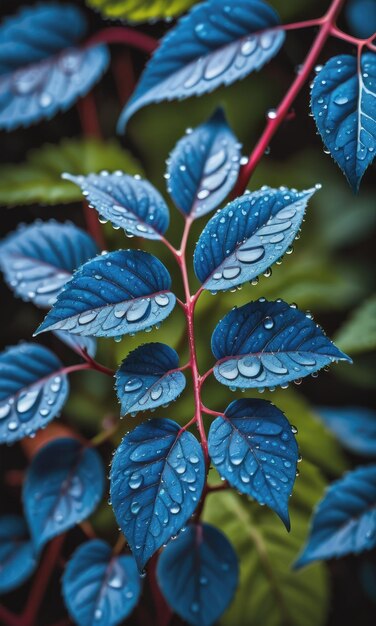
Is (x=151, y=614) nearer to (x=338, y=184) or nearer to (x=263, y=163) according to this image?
(x=263, y=163)

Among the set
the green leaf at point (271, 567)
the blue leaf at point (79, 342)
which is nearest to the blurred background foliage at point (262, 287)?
the green leaf at point (271, 567)

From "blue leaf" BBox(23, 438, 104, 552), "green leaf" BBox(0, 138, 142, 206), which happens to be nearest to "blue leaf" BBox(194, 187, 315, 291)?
"blue leaf" BBox(23, 438, 104, 552)

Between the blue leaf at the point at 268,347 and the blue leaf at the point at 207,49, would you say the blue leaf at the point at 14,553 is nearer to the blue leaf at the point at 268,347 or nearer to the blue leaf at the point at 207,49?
the blue leaf at the point at 268,347

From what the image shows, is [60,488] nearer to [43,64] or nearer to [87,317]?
[87,317]

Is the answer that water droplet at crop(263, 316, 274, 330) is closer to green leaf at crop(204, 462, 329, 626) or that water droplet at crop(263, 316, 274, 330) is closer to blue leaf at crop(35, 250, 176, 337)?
blue leaf at crop(35, 250, 176, 337)

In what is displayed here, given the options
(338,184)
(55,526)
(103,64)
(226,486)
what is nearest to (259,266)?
(226,486)

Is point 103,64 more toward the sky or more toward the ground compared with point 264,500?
more toward the sky

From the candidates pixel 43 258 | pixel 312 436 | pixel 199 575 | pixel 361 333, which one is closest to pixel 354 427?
pixel 312 436
